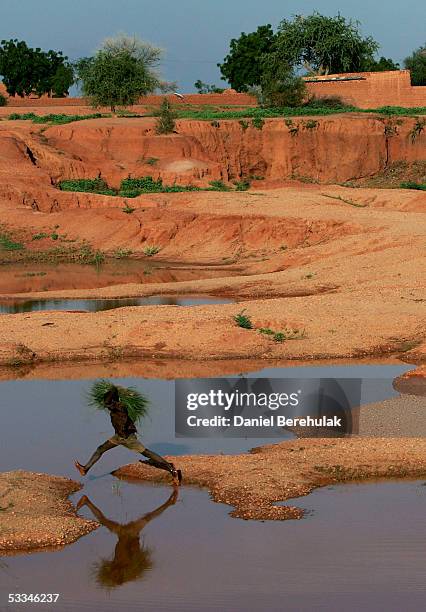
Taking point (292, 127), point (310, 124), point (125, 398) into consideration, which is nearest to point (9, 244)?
point (292, 127)

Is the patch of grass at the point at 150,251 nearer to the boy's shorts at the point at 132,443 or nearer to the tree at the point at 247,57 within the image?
the boy's shorts at the point at 132,443

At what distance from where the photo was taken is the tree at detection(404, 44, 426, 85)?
7554cm

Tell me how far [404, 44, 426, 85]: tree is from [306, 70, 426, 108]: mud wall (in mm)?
21294

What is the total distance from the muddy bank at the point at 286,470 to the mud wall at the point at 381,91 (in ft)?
139

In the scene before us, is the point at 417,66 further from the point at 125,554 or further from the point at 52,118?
the point at 125,554

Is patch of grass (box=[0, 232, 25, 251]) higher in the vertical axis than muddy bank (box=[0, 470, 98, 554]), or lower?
higher

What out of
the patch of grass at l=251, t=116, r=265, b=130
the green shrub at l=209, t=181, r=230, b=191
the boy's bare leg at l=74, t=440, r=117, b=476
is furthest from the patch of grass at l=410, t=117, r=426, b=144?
the boy's bare leg at l=74, t=440, r=117, b=476

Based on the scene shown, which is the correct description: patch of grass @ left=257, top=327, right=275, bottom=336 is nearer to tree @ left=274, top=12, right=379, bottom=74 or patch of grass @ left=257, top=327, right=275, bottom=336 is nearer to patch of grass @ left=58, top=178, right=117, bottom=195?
patch of grass @ left=58, top=178, right=117, bottom=195

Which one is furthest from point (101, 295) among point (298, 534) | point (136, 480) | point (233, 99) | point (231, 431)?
point (233, 99)

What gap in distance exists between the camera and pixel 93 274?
33812mm

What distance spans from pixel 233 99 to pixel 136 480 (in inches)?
2050

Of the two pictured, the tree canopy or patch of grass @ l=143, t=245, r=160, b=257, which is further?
the tree canopy

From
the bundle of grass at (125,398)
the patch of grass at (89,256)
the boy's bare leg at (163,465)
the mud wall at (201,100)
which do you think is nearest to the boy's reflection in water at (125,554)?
the boy's bare leg at (163,465)

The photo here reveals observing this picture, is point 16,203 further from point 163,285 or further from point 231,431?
point 231,431
